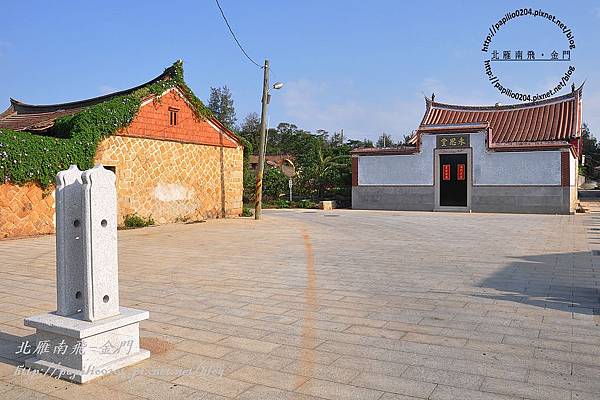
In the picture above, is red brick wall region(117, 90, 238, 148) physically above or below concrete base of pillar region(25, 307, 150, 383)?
above

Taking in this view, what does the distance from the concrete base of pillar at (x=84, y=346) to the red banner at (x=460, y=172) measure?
1999 centimetres

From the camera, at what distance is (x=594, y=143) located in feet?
171

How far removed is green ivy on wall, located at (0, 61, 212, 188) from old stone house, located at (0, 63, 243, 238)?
141 mm

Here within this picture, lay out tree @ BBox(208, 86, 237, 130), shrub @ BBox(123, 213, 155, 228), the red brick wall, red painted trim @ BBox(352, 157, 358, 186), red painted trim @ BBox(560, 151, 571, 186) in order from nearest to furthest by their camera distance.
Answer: shrub @ BBox(123, 213, 155, 228) < the red brick wall < red painted trim @ BBox(560, 151, 571, 186) < red painted trim @ BBox(352, 157, 358, 186) < tree @ BBox(208, 86, 237, 130)

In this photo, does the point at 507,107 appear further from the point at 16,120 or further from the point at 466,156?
the point at 16,120

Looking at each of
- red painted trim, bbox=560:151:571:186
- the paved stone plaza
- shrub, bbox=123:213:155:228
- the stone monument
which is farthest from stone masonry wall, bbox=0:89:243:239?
red painted trim, bbox=560:151:571:186

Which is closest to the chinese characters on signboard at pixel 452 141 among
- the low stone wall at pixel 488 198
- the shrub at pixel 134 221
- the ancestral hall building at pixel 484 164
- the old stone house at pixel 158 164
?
the ancestral hall building at pixel 484 164

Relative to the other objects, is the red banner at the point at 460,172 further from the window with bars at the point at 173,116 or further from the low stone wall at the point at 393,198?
the window with bars at the point at 173,116

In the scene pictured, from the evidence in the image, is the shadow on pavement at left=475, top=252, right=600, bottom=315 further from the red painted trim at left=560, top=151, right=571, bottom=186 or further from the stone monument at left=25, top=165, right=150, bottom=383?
the red painted trim at left=560, top=151, right=571, bottom=186

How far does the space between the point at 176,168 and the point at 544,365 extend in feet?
42.3

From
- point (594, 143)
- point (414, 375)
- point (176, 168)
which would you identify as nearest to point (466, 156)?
point (176, 168)

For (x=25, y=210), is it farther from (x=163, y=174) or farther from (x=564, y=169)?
(x=564, y=169)

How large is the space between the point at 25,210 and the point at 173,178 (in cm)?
436

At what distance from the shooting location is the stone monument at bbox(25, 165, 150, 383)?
11.1 feet
